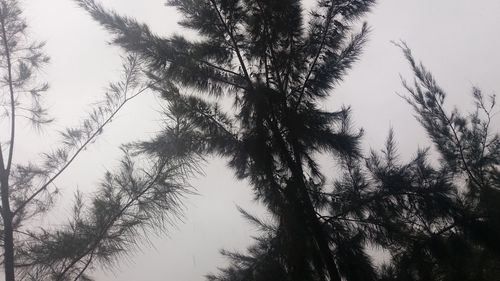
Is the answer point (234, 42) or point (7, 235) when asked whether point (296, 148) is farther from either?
point (7, 235)

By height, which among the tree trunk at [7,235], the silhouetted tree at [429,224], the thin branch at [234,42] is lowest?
the silhouetted tree at [429,224]

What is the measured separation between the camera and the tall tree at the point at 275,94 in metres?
2.69

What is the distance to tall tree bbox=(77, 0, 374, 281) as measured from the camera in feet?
8.84

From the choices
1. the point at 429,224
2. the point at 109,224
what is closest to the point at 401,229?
the point at 429,224

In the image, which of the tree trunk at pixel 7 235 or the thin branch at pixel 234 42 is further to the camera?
the thin branch at pixel 234 42

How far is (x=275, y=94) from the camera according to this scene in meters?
2.98

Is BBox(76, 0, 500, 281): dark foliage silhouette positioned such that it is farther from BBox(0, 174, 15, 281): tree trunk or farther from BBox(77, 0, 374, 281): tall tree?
BBox(0, 174, 15, 281): tree trunk

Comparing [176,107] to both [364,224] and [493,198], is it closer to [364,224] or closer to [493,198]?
[364,224]

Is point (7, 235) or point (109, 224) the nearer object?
point (7, 235)

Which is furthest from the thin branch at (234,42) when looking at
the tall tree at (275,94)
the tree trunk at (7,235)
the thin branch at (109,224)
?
the tree trunk at (7,235)

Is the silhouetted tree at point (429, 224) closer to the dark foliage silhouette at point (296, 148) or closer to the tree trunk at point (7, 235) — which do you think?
the dark foliage silhouette at point (296, 148)

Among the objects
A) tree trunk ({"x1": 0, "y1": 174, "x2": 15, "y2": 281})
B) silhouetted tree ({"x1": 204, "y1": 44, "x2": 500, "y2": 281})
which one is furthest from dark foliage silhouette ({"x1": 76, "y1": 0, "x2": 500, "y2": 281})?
tree trunk ({"x1": 0, "y1": 174, "x2": 15, "y2": 281})

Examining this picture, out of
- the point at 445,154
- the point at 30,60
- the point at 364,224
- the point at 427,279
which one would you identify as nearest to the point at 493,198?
the point at 427,279

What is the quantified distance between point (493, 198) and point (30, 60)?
5.98m
